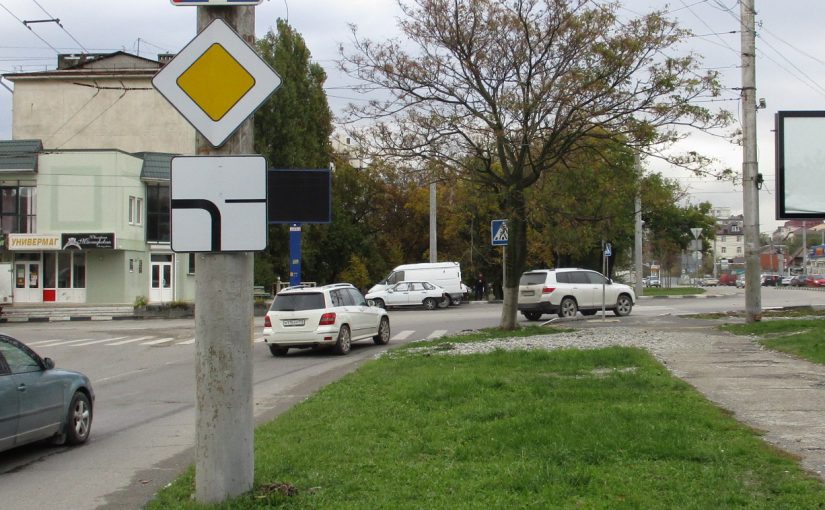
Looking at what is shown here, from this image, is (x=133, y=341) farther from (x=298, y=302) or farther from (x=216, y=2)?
(x=216, y=2)

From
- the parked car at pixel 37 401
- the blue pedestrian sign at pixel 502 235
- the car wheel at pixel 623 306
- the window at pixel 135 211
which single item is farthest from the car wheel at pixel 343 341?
the window at pixel 135 211

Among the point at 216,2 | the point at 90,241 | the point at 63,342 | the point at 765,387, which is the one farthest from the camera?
the point at 90,241

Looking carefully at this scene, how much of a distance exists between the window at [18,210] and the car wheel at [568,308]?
3082 cm

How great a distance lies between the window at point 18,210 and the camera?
151 feet

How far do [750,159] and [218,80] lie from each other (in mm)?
19391

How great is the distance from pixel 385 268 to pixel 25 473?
51441mm

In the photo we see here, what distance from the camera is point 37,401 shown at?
8.95 m

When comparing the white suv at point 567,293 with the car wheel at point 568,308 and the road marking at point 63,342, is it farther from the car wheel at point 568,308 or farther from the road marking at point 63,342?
the road marking at point 63,342

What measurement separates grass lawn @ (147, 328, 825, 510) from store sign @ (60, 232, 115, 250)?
1460 inches

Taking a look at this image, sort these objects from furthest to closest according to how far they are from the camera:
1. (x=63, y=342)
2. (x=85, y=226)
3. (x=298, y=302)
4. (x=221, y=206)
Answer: (x=85, y=226)
(x=63, y=342)
(x=298, y=302)
(x=221, y=206)

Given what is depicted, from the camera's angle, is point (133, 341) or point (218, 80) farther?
point (133, 341)

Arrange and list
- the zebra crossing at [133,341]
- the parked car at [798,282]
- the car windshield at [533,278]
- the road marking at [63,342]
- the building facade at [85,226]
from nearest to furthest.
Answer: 1. the zebra crossing at [133,341]
2. the road marking at [63,342]
3. the car windshield at [533,278]
4. the building facade at [85,226]
5. the parked car at [798,282]

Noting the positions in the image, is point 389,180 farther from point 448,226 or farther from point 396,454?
point 448,226

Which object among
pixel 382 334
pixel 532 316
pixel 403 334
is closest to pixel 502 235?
pixel 382 334
